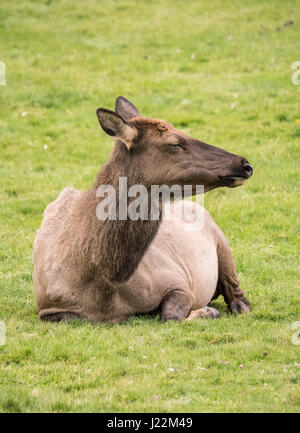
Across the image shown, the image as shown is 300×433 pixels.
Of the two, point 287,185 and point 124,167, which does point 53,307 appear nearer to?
point 124,167

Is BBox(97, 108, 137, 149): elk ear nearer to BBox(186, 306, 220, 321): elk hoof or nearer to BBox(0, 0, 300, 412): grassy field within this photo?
BBox(0, 0, 300, 412): grassy field

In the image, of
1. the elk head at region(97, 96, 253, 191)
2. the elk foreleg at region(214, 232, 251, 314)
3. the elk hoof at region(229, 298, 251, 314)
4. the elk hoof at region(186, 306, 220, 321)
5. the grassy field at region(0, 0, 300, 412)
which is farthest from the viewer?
the elk foreleg at region(214, 232, 251, 314)

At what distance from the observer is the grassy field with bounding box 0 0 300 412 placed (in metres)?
6.55

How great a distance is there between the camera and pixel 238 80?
1920 centimetres

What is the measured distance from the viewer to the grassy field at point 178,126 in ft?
21.5

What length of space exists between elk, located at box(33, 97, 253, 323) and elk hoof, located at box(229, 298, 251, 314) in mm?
464

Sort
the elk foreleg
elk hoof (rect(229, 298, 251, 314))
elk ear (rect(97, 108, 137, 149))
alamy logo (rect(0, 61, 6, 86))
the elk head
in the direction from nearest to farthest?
1. elk ear (rect(97, 108, 137, 149))
2. the elk head
3. elk hoof (rect(229, 298, 251, 314))
4. the elk foreleg
5. alamy logo (rect(0, 61, 6, 86))

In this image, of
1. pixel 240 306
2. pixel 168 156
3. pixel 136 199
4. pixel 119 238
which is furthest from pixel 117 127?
pixel 240 306

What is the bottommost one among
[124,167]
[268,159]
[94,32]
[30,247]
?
[30,247]

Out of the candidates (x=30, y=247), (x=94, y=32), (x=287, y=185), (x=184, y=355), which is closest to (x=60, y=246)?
(x=184, y=355)

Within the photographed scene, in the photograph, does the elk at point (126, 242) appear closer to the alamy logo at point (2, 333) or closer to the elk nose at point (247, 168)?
the elk nose at point (247, 168)

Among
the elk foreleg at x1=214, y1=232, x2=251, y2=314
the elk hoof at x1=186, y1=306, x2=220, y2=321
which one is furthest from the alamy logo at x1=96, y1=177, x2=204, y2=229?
the elk foreleg at x1=214, y1=232, x2=251, y2=314

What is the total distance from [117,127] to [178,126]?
9.72 metres

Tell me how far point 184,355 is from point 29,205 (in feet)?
24.9
